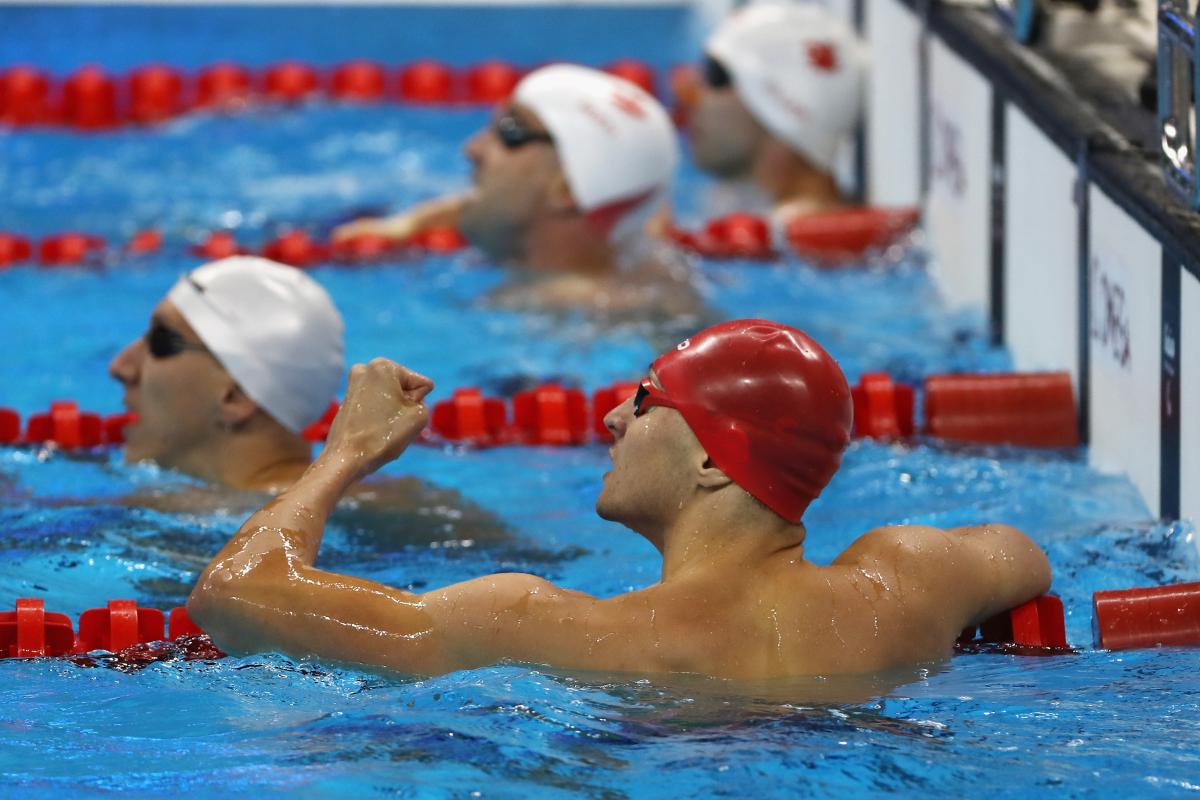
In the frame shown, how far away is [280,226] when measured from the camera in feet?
21.8

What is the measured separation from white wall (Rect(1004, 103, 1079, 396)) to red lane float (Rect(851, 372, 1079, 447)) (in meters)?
0.10

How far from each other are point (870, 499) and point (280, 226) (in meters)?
3.29

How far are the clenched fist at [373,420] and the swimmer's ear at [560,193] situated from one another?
219cm

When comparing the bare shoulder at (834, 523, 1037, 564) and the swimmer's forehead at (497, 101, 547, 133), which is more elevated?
the swimmer's forehead at (497, 101, 547, 133)

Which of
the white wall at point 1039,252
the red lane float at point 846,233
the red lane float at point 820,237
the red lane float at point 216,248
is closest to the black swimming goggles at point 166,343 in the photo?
the white wall at point 1039,252

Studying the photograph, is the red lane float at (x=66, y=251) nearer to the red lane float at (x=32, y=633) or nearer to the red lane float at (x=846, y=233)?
the red lane float at (x=846, y=233)

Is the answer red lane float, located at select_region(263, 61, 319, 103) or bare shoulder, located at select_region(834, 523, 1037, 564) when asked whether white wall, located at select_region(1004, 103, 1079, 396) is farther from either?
red lane float, located at select_region(263, 61, 319, 103)

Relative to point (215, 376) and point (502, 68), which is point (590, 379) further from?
point (502, 68)

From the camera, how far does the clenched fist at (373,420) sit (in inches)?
112

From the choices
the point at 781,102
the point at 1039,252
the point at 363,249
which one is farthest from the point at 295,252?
the point at 1039,252

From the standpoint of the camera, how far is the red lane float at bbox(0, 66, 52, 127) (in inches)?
327

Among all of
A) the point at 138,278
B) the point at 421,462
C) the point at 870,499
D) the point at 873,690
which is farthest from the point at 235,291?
the point at 138,278

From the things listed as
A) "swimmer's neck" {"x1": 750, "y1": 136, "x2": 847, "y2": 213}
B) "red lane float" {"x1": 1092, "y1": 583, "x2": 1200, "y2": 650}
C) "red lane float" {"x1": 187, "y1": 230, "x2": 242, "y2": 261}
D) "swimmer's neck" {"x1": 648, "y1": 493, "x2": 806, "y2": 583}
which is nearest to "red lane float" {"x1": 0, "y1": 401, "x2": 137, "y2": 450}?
"red lane float" {"x1": 187, "y1": 230, "x2": 242, "y2": 261}

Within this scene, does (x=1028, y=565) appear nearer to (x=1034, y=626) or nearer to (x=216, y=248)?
(x=1034, y=626)
